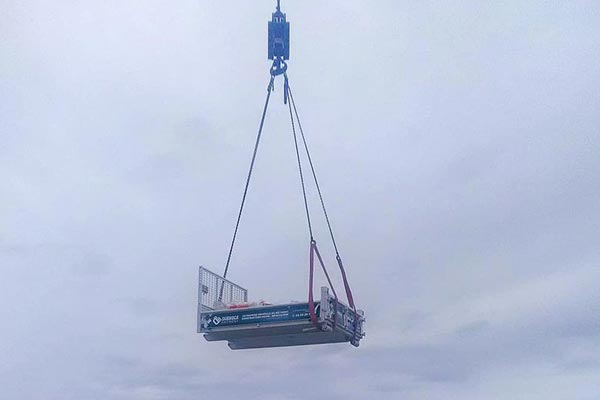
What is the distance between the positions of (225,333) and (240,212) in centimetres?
592

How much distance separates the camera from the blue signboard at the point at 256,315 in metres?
26.2

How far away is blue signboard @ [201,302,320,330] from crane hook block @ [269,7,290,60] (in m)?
10.3

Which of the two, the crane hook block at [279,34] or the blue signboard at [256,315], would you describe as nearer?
the blue signboard at [256,315]

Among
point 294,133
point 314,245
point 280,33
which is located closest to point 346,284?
point 314,245

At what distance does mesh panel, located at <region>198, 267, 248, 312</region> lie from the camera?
2840cm

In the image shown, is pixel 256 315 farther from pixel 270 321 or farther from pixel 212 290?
pixel 212 290

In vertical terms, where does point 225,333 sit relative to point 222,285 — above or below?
below

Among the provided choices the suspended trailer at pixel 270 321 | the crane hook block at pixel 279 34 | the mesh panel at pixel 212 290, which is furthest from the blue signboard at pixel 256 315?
the crane hook block at pixel 279 34

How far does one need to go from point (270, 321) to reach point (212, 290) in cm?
361

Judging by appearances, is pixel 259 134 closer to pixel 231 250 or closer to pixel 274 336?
pixel 231 250

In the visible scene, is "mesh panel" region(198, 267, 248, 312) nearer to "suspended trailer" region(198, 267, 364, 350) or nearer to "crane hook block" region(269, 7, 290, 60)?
"suspended trailer" region(198, 267, 364, 350)

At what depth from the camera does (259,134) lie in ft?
102

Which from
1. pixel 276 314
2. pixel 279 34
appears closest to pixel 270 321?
pixel 276 314

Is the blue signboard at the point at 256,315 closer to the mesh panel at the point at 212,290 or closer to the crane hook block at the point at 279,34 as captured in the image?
the mesh panel at the point at 212,290
